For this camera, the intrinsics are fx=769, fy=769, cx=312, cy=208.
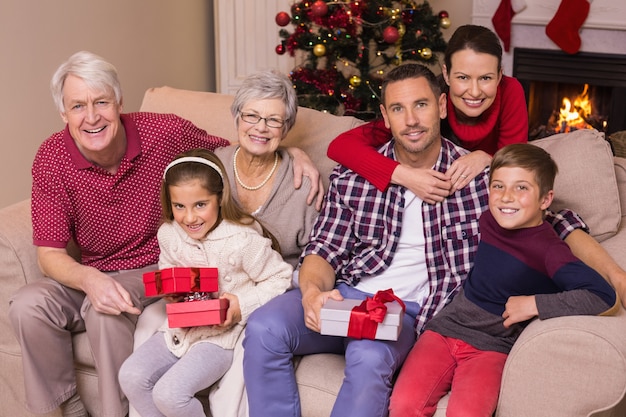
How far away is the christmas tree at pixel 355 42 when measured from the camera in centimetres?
386

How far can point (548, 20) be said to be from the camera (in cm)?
430

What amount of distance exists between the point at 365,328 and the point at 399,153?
0.62 m

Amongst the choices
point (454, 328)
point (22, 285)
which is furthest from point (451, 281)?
point (22, 285)

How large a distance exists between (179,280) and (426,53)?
2.32 metres

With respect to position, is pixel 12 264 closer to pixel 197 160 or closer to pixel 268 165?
pixel 197 160

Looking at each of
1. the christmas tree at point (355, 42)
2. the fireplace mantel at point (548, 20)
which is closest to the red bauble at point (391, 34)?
the christmas tree at point (355, 42)

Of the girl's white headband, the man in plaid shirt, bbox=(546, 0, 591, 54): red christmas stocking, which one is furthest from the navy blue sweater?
bbox=(546, 0, 591, 54): red christmas stocking

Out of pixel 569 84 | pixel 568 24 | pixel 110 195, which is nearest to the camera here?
pixel 110 195

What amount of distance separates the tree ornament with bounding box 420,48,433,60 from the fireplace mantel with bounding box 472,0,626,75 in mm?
697

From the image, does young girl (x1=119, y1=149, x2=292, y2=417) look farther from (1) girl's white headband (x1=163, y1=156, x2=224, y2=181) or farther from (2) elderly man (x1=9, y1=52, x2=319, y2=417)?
(2) elderly man (x1=9, y1=52, x2=319, y2=417)

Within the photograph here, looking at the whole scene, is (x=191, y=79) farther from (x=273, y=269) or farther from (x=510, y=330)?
(x=510, y=330)

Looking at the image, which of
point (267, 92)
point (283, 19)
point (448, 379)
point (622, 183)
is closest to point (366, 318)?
point (448, 379)

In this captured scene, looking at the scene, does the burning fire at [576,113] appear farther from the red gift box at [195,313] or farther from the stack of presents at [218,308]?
the red gift box at [195,313]

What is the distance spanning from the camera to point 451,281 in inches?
86.0
